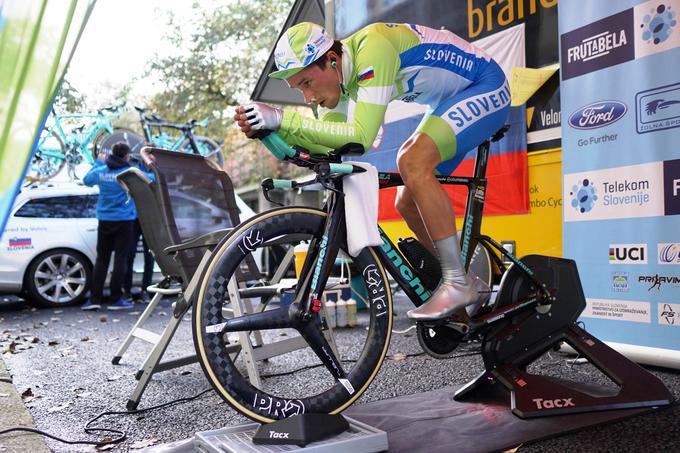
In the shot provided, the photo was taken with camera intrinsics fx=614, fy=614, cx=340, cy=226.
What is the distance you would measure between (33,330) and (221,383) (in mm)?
4871

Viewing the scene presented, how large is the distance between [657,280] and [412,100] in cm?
197

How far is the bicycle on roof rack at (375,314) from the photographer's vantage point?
238 cm

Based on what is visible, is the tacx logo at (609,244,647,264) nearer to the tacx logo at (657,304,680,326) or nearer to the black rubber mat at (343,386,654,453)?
the tacx logo at (657,304,680,326)

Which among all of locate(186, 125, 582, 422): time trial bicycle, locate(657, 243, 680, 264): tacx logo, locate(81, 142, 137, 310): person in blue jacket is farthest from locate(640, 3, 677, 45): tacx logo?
locate(81, 142, 137, 310): person in blue jacket

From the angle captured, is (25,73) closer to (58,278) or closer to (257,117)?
(257,117)

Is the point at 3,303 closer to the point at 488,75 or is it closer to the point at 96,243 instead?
the point at 96,243

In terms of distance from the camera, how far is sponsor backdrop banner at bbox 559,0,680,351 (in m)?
3.72

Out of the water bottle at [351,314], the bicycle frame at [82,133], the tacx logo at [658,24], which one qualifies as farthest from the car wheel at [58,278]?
the tacx logo at [658,24]

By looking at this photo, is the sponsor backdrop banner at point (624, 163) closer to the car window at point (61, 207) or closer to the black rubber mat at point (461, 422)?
the black rubber mat at point (461, 422)

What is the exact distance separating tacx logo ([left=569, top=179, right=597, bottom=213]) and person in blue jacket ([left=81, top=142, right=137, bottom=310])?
5504mm

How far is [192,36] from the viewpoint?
22.9 meters

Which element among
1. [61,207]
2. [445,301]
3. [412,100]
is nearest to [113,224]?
[61,207]

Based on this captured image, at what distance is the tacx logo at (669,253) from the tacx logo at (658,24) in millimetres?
1247

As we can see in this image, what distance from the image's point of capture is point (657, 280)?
149 inches
